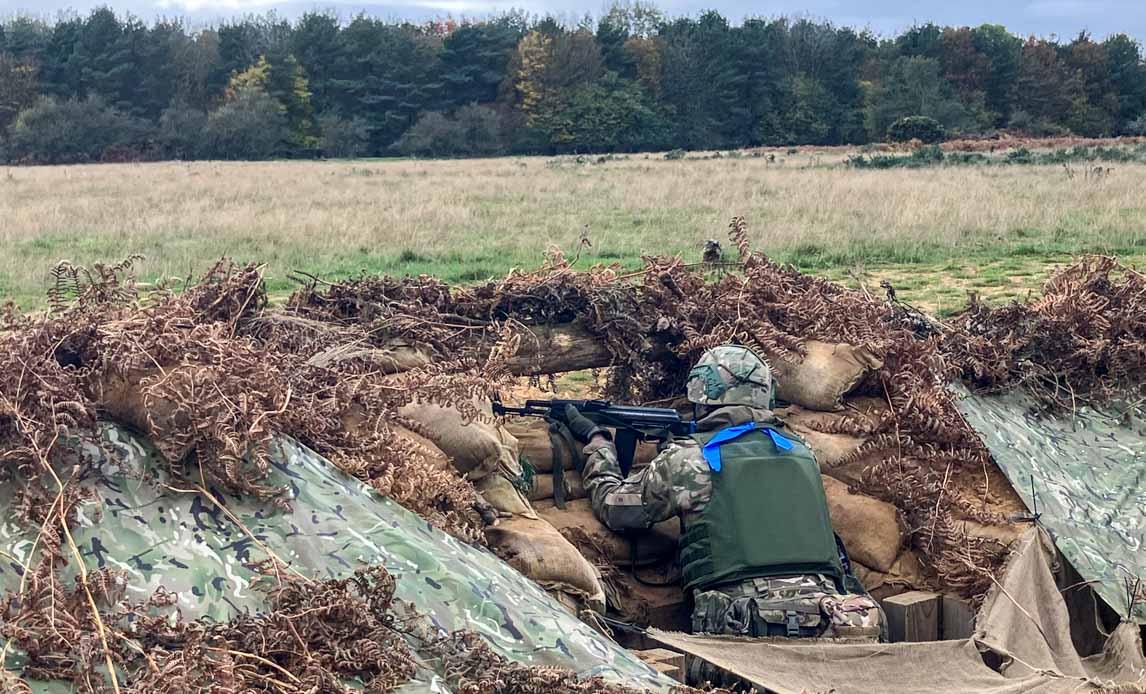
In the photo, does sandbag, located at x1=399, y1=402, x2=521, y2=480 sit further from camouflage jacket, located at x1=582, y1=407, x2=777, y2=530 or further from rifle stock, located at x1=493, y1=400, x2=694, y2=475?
rifle stock, located at x1=493, y1=400, x2=694, y2=475

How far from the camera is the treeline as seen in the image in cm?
6425

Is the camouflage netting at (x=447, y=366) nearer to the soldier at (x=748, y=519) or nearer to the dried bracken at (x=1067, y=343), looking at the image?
the dried bracken at (x=1067, y=343)

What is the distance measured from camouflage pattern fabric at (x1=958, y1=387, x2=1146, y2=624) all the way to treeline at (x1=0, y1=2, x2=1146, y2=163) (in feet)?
186

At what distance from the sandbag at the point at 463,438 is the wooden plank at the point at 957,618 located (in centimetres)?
195

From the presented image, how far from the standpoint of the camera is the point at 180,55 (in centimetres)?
6888

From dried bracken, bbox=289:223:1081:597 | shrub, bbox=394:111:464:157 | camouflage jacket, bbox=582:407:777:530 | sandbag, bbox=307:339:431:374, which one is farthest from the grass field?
shrub, bbox=394:111:464:157

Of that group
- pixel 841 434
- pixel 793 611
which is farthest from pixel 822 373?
pixel 793 611

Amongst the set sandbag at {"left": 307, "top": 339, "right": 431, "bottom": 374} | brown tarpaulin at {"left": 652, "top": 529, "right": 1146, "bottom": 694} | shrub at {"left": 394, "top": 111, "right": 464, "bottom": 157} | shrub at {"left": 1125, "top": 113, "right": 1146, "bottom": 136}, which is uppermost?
sandbag at {"left": 307, "top": 339, "right": 431, "bottom": 374}

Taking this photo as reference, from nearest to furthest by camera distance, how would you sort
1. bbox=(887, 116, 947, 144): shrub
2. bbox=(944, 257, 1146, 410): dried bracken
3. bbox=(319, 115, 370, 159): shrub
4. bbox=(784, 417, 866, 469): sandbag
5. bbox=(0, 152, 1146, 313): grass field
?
bbox=(784, 417, 866, 469): sandbag < bbox=(944, 257, 1146, 410): dried bracken < bbox=(0, 152, 1146, 313): grass field < bbox=(887, 116, 947, 144): shrub < bbox=(319, 115, 370, 159): shrub

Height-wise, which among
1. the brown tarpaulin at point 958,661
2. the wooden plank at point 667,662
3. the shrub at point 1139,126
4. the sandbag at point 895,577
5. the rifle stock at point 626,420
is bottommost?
the shrub at point 1139,126

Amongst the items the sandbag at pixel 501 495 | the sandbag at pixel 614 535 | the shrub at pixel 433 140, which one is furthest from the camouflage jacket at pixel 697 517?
the shrub at pixel 433 140

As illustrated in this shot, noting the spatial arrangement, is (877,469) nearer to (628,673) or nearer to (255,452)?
(628,673)

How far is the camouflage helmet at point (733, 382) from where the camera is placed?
17.9 ft

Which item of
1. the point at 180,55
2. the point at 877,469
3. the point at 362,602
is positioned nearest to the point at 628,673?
the point at 362,602
